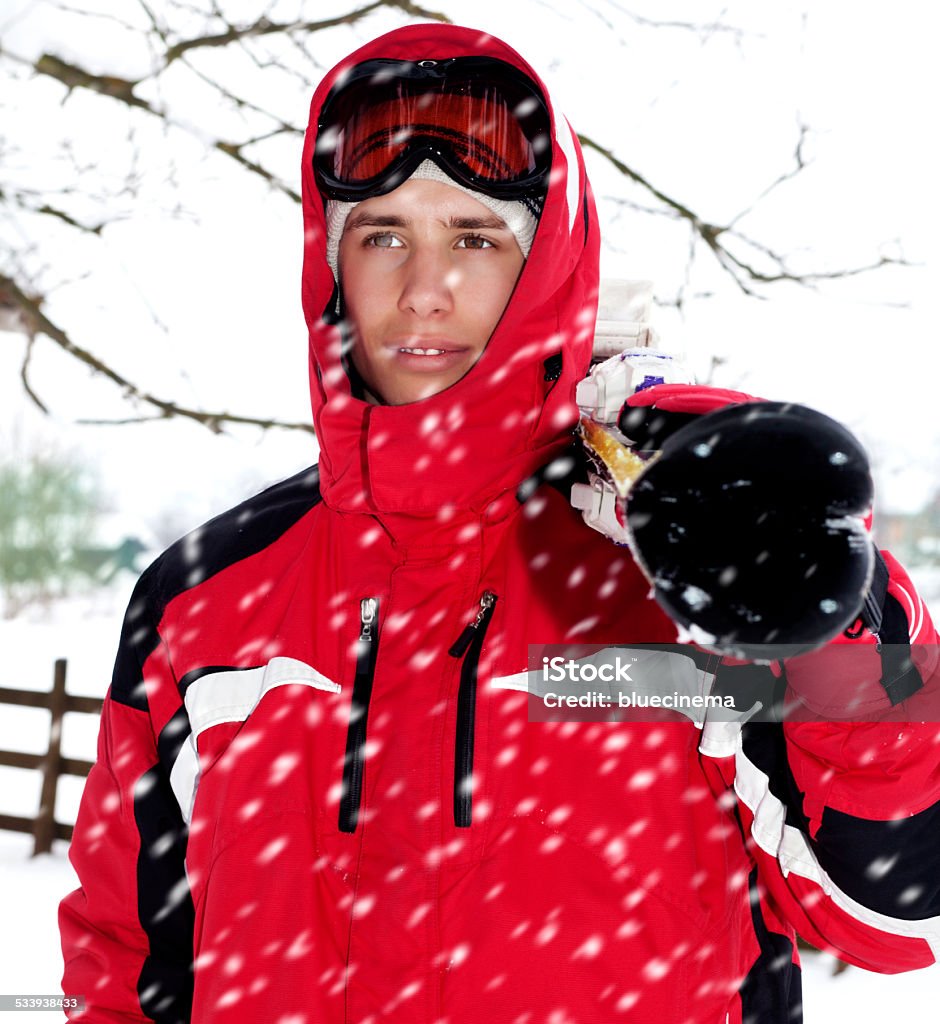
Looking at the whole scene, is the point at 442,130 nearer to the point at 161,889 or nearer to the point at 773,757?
the point at 773,757

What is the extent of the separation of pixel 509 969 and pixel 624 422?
28.2 inches

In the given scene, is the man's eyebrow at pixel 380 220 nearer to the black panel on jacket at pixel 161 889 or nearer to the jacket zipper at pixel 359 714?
the jacket zipper at pixel 359 714

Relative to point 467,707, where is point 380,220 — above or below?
above

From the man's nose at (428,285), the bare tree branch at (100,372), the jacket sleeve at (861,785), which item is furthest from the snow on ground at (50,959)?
the man's nose at (428,285)

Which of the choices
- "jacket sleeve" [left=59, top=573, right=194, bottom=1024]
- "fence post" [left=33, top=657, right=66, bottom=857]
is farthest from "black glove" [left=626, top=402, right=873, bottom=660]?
"fence post" [left=33, top=657, right=66, bottom=857]

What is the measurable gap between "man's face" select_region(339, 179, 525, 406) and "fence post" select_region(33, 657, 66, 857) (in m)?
5.13

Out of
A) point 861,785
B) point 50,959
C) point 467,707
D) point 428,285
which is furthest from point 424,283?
point 50,959

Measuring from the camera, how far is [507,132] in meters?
1.60

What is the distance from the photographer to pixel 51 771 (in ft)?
18.9

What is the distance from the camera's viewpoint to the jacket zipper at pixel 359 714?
1260mm

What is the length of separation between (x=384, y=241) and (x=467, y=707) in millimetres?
810

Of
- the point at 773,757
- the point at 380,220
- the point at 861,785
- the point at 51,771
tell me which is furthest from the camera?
the point at 51,771

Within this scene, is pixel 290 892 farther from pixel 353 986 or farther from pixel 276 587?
pixel 276 587

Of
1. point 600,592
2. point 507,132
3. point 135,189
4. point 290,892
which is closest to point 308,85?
point 135,189
